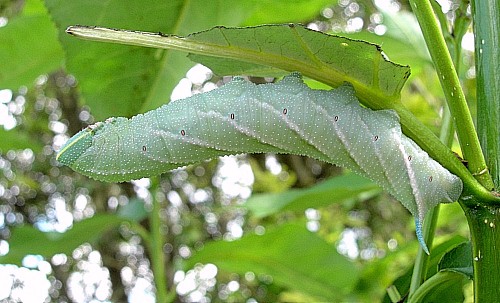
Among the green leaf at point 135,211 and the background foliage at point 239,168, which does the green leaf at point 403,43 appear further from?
the green leaf at point 135,211

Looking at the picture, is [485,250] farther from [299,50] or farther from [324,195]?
[324,195]

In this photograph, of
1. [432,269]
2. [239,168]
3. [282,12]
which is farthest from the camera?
[239,168]

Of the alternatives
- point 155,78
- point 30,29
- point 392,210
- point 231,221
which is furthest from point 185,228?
point 155,78

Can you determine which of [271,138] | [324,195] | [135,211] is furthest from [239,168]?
[271,138]

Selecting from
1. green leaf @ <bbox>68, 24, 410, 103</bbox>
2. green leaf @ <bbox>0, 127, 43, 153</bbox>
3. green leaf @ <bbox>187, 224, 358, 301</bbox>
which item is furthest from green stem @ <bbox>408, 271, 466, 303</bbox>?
green leaf @ <bbox>0, 127, 43, 153</bbox>

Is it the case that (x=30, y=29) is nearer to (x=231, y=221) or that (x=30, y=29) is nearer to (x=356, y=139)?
(x=356, y=139)

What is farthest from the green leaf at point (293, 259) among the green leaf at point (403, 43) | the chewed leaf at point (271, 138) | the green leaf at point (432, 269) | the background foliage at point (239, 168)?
the chewed leaf at point (271, 138)
